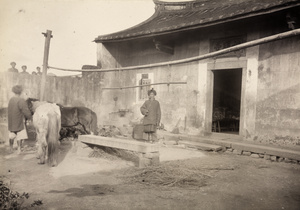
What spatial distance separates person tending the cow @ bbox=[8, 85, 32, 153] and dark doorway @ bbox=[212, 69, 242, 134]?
6940 millimetres

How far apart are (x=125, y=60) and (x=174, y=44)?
9.16 ft

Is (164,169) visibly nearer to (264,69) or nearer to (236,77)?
(264,69)

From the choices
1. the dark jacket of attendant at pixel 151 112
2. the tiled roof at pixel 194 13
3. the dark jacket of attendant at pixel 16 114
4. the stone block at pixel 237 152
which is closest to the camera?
the dark jacket of attendant at pixel 16 114

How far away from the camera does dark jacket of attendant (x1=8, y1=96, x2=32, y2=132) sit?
6324mm

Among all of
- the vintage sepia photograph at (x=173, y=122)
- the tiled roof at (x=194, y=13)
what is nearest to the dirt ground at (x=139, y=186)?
the vintage sepia photograph at (x=173, y=122)

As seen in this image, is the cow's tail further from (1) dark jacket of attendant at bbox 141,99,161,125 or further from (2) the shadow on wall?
(2) the shadow on wall

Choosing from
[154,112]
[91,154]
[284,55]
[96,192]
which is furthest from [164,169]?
[284,55]

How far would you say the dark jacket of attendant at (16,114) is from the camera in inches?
249

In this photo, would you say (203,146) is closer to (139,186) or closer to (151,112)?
(151,112)

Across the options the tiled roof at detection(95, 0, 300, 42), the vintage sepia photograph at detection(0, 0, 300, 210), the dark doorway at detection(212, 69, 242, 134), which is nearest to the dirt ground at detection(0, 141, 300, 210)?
the vintage sepia photograph at detection(0, 0, 300, 210)

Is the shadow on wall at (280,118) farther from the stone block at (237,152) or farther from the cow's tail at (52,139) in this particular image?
the cow's tail at (52,139)

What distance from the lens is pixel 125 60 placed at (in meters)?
11.9

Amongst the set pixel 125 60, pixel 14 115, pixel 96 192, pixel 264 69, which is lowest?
pixel 96 192

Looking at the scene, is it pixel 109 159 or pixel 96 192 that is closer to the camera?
pixel 96 192
